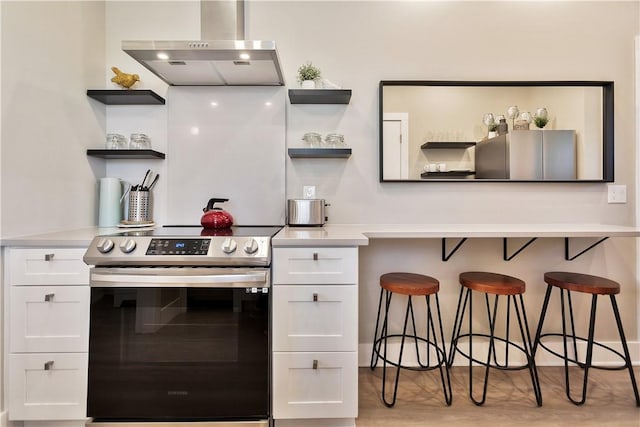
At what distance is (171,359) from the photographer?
1.43m

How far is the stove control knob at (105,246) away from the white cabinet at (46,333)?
0.44ft

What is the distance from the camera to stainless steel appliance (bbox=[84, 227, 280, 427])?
141 cm

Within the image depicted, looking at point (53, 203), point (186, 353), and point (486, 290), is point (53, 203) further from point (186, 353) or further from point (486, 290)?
point (486, 290)

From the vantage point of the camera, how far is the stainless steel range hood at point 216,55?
1.62 m

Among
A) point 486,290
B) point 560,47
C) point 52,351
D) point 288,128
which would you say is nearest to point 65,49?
point 288,128

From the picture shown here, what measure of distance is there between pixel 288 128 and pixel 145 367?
5.13 feet

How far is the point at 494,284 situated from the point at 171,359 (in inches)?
64.4

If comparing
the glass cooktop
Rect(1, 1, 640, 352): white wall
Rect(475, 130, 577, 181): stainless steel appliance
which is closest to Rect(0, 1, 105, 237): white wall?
Rect(1, 1, 640, 352): white wall

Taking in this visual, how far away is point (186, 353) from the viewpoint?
4.68 feet

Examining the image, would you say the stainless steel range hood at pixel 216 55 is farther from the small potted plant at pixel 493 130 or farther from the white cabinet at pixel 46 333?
the small potted plant at pixel 493 130

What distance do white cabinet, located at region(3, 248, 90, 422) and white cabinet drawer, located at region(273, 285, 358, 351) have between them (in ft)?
2.93

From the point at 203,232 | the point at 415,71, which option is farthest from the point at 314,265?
the point at 415,71

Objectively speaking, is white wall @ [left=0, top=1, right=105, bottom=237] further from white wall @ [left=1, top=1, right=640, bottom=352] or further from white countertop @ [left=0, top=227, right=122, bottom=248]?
white wall @ [left=1, top=1, right=640, bottom=352]

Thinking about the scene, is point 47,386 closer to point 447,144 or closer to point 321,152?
point 321,152
